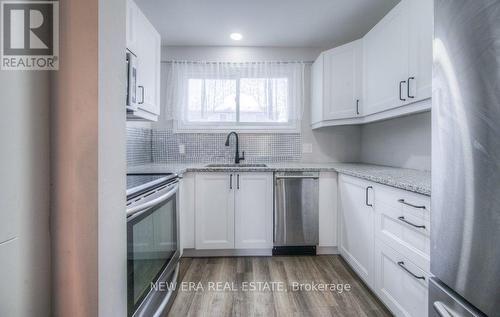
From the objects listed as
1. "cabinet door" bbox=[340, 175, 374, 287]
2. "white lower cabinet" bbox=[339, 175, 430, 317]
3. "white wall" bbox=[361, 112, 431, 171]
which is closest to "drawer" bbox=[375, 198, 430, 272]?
"white lower cabinet" bbox=[339, 175, 430, 317]

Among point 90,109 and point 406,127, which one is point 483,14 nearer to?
point 90,109

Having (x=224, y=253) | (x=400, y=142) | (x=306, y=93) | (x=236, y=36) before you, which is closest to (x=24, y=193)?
(x=224, y=253)

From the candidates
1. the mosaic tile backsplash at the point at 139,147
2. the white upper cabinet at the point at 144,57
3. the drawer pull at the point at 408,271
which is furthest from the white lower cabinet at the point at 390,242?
the mosaic tile backsplash at the point at 139,147

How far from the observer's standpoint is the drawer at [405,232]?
1191 mm

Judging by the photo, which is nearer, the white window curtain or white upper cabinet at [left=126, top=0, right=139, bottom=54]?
white upper cabinet at [left=126, top=0, right=139, bottom=54]

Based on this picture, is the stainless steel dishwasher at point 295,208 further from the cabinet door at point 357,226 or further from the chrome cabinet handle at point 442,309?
the chrome cabinet handle at point 442,309

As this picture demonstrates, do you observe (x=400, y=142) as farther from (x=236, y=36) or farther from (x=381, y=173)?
(x=236, y=36)

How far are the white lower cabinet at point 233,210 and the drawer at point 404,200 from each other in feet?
3.39

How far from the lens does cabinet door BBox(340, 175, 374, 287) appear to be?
5.80ft

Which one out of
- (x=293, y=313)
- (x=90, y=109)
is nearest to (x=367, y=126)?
(x=293, y=313)

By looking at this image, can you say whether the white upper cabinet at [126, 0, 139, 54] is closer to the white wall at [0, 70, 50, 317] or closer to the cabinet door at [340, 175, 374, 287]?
the white wall at [0, 70, 50, 317]

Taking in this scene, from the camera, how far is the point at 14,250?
0.45 metres

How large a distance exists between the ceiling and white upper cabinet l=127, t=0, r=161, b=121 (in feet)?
1.44

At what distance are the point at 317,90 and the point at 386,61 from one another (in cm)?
83
